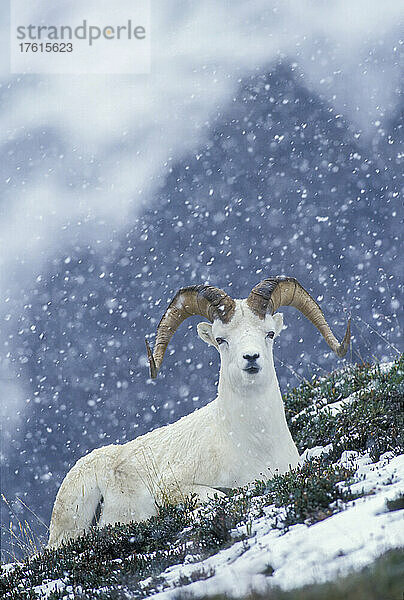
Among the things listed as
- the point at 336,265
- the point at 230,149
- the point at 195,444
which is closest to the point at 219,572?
the point at 195,444

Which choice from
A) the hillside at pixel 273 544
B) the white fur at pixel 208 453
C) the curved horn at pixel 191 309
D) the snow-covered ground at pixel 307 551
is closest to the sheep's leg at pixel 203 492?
the white fur at pixel 208 453

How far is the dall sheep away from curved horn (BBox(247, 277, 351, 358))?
0.04 feet

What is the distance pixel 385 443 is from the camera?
6676 mm

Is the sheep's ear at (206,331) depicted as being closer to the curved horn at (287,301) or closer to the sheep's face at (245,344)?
the sheep's face at (245,344)

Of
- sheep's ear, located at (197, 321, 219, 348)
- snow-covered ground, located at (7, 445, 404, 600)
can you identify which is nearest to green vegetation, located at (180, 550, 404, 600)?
snow-covered ground, located at (7, 445, 404, 600)

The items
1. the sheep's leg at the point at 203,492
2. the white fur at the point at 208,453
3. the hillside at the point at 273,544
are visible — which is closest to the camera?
the hillside at the point at 273,544

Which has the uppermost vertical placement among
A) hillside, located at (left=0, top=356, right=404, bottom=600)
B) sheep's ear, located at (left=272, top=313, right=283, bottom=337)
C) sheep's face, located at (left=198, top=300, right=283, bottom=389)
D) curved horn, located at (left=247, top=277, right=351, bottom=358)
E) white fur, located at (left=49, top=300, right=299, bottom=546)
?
curved horn, located at (left=247, top=277, right=351, bottom=358)

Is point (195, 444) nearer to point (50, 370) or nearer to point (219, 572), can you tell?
point (219, 572)

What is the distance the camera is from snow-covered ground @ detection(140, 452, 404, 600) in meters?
3.52

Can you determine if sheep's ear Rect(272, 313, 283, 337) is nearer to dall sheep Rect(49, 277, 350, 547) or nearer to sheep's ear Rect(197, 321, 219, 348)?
dall sheep Rect(49, 277, 350, 547)

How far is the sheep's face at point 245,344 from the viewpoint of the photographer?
23.7 feet

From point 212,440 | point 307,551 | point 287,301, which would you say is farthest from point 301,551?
point 287,301

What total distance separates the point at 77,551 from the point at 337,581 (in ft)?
12.5

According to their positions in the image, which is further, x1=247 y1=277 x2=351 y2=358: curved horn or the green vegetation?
x1=247 y1=277 x2=351 y2=358: curved horn
